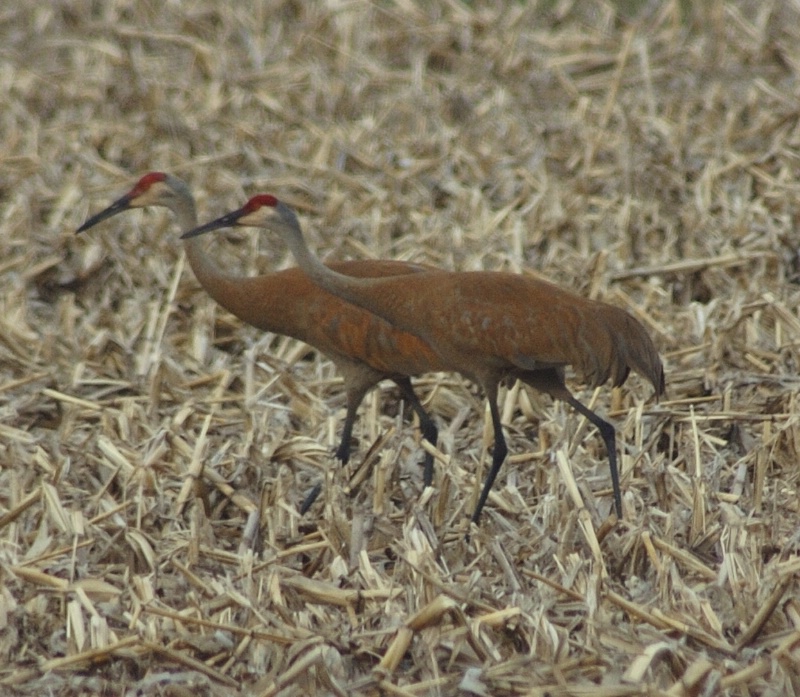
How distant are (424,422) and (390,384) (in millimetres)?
555

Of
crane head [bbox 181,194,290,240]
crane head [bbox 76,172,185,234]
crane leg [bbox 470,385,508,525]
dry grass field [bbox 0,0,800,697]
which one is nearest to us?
dry grass field [bbox 0,0,800,697]

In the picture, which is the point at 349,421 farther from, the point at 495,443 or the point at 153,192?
A: the point at 153,192

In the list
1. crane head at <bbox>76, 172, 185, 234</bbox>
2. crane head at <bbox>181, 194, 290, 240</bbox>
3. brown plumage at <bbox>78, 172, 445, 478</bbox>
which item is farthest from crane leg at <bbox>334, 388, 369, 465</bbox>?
crane head at <bbox>76, 172, 185, 234</bbox>

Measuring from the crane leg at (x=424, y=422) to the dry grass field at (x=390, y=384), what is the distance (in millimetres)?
84

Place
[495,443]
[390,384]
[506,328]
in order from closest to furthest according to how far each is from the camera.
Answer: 1. [506,328]
2. [495,443]
3. [390,384]

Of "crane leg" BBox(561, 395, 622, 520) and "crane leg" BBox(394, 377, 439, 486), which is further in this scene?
"crane leg" BBox(394, 377, 439, 486)

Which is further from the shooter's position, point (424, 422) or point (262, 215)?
point (424, 422)

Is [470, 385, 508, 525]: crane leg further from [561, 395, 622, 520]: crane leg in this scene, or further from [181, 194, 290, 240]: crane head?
[181, 194, 290, 240]: crane head

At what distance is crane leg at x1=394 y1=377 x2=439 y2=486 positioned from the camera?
468 cm

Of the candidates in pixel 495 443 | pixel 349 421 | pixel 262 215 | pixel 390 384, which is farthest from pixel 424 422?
pixel 262 215

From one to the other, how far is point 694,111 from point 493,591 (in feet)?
14.5

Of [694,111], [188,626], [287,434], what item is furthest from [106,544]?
[694,111]

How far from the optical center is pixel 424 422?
4914mm

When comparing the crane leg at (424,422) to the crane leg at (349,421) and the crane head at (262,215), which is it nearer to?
the crane leg at (349,421)
